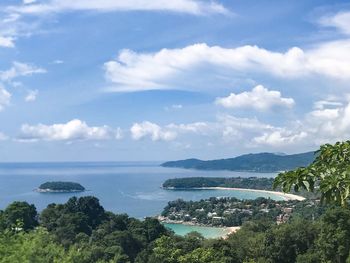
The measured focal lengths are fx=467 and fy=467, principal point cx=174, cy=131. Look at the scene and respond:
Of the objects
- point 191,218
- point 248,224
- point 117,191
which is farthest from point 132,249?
point 117,191

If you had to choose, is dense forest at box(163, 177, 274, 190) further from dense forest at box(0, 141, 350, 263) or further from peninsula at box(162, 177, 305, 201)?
dense forest at box(0, 141, 350, 263)

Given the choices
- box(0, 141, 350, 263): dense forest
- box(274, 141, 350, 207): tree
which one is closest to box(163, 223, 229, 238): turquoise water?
box(0, 141, 350, 263): dense forest

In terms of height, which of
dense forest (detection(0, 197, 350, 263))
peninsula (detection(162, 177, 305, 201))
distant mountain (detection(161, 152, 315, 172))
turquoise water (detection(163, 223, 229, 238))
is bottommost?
turquoise water (detection(163, 223, 229, 238))

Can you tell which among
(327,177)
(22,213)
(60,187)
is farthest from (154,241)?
(60,187)

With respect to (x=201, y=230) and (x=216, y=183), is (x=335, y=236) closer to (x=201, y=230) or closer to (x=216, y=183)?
(x=201, y=230)

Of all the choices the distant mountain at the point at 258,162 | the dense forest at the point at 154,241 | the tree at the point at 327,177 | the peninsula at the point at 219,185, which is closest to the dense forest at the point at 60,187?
the peninsula at the point at 219,185

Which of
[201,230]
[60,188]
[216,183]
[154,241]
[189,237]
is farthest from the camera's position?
[216,183]

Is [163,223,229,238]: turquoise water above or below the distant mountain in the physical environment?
below

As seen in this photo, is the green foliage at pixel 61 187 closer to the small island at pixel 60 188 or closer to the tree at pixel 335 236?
the small island at pixel 60 188
